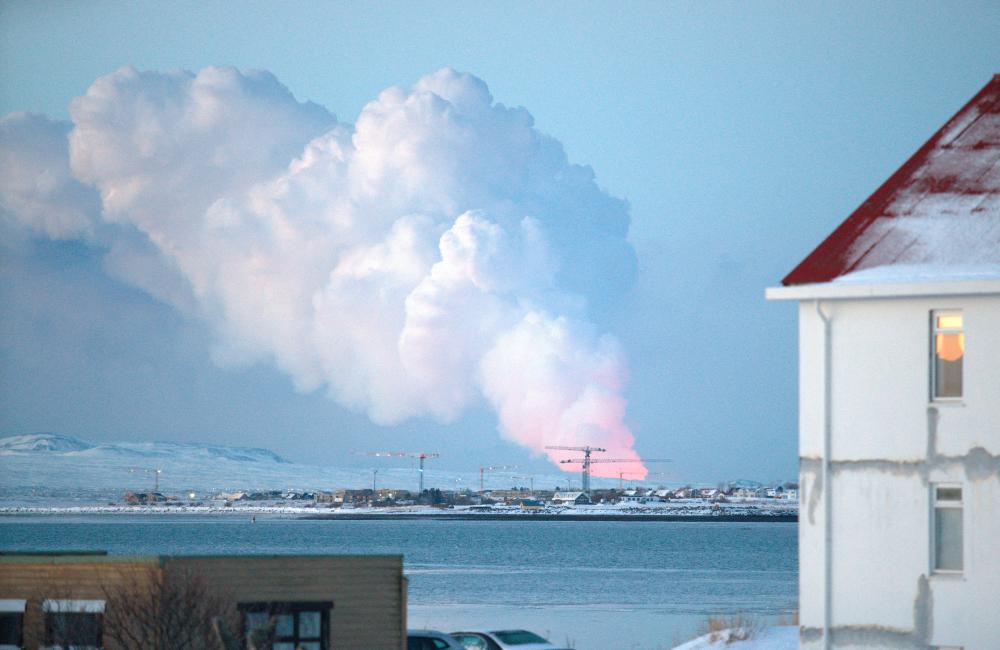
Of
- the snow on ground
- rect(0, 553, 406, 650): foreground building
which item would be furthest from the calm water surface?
rect(0, 553, 406, 650): foreground building

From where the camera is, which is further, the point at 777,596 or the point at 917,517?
the point at 777,596

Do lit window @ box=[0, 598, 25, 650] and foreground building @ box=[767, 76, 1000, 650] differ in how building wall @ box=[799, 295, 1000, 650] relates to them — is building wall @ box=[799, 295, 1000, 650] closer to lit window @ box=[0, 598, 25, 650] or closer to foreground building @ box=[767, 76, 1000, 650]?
foreground building @ box=[767, 76, 1000, 650]

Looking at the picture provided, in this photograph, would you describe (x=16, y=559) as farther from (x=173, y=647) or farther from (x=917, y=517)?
(x=917, y=517)

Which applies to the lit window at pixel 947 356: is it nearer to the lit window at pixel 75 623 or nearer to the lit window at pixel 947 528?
the lit window at pixel 947 528

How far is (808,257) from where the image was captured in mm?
28625

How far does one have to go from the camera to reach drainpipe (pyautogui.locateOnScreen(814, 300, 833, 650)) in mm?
27641

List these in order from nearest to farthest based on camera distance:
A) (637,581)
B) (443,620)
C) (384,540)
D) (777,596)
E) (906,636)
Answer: (906,636), (443,620), (777,596), (637,581), (384,540)

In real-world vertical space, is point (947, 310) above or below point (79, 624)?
above

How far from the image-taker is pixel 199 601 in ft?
91.9

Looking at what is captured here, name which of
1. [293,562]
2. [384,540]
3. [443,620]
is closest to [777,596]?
[443,620]

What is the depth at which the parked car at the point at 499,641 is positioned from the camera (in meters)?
39.9

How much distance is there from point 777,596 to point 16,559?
66.3m

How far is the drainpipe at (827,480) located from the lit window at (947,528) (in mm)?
1814

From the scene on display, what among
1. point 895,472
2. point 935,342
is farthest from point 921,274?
point 895,472
